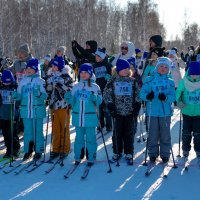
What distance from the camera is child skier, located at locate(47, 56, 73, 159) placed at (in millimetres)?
6492

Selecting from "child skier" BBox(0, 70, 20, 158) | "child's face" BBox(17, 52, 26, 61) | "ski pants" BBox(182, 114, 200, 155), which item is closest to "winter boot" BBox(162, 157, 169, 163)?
"ski pants" BBox(182, 114, 200, 155)

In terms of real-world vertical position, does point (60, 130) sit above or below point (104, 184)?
above

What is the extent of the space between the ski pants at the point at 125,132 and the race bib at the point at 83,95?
1.99 feet

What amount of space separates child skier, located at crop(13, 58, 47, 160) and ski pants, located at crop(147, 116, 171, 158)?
6.16 ft

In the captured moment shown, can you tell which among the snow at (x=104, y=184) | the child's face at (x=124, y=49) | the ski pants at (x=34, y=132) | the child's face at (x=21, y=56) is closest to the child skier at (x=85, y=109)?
the snow at (x=104, y=184)

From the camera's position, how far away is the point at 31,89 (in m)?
6.38

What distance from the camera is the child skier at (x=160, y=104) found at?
5.98 meters

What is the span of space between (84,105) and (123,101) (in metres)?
0.65

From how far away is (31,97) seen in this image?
6.38m

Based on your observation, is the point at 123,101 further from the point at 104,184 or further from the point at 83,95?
the point at 104,184

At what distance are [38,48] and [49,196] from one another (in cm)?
3392

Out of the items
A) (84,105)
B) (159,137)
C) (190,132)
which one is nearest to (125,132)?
(159,137)

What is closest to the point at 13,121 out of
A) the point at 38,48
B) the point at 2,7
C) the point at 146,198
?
the point at 146,198

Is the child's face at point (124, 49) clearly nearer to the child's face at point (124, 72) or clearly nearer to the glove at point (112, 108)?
the child's face at point (124, 72)
